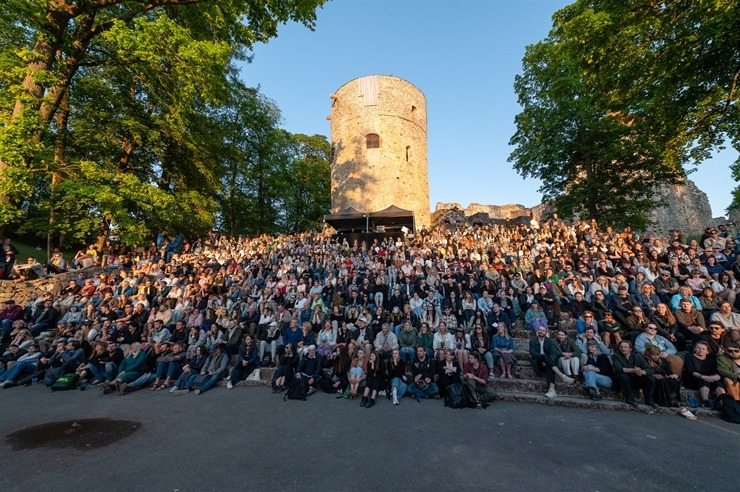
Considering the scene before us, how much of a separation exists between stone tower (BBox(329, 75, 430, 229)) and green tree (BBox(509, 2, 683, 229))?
295 inches

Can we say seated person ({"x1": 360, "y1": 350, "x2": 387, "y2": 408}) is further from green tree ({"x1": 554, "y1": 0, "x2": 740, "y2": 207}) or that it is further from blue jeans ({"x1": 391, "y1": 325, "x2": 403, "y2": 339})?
green tree ({"x1": 554, "y1": 0, "x2": 740, "y2": 207})

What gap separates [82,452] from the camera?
3.93 m

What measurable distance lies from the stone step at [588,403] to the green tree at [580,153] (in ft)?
42.1

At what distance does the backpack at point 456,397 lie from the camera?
18.1 ft

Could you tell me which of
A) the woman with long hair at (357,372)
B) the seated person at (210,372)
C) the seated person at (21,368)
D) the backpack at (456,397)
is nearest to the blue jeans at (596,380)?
the backpack at (456,397)

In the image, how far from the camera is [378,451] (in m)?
3.90

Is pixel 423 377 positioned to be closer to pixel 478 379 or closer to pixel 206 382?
pixel 478 379

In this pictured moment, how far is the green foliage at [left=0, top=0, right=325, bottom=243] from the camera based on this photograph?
1017 cm

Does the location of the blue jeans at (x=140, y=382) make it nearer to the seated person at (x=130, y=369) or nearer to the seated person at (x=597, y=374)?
the seated person at (x=130, y=369)

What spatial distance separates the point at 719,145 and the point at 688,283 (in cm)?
540

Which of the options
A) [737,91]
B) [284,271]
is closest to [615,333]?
[737,91]

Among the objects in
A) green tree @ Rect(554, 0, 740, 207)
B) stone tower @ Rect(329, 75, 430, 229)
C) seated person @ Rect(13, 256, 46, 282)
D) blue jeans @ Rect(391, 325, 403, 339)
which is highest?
stone tower @ Rect(329, 75, 430, 229)

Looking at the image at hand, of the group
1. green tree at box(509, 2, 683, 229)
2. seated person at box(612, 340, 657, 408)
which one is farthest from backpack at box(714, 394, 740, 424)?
green tree at box(509, 2, 683, 229)

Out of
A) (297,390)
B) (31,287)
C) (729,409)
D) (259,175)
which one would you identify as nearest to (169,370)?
(297,390)
